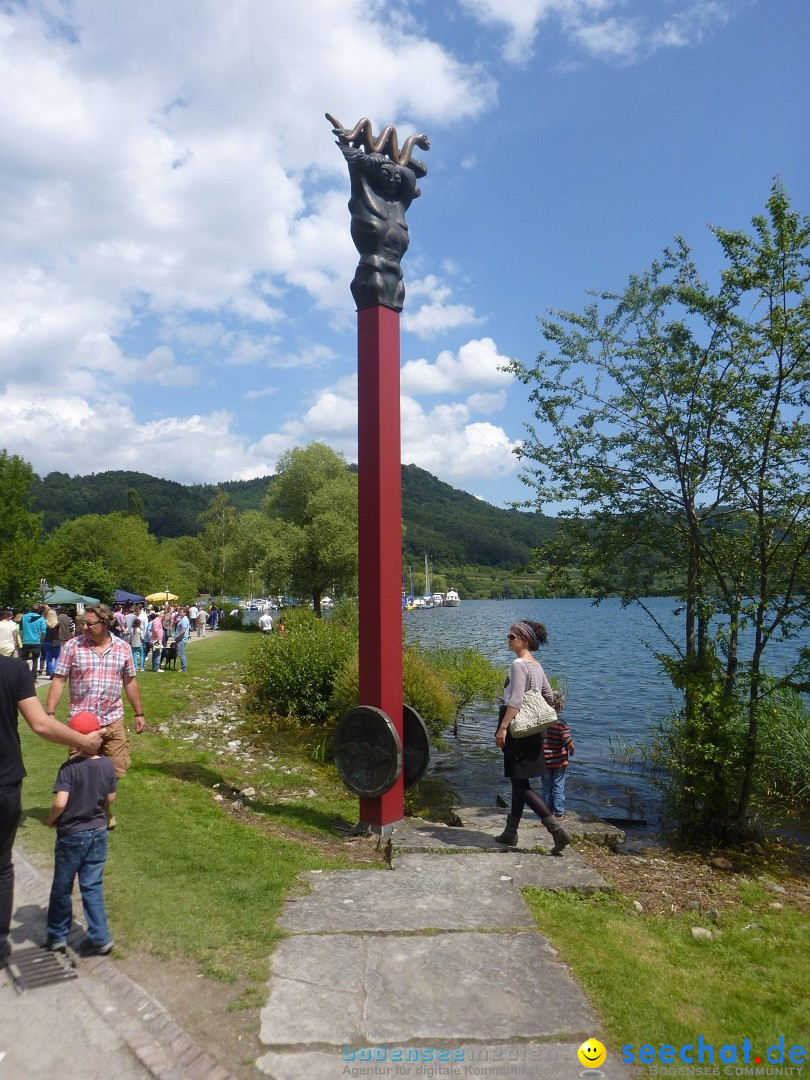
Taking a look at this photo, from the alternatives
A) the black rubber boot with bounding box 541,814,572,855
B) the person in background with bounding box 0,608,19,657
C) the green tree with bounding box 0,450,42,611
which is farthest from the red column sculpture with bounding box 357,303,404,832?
the green tree with bounding box 0,450,42,611

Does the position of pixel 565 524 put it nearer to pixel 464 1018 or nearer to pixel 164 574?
pixel 464 1018

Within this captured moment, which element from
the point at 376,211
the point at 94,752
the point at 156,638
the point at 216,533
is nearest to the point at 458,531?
the point at 216,533

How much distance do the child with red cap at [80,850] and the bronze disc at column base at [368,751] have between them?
10.1 feet

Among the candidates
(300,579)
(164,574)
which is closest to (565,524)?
(300,579)

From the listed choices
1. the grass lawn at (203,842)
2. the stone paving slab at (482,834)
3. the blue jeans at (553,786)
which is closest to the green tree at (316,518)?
the grass lawn at (203,842)

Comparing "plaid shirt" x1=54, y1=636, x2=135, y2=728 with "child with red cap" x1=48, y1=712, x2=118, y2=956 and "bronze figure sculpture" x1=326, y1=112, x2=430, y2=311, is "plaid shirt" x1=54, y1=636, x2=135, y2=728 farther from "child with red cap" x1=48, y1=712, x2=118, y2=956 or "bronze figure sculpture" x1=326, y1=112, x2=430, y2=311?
"bronze figure sculpture" x1=326, y1=112, x2=430, y2=311

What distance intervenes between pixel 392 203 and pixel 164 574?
179 ft

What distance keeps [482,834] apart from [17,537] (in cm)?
3017

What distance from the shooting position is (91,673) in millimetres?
5816

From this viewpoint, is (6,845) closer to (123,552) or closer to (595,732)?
(595,732)

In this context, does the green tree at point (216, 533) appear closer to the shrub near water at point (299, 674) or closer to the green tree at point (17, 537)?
the green tree at point (17, 537)

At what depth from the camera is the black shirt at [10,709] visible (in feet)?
12.8

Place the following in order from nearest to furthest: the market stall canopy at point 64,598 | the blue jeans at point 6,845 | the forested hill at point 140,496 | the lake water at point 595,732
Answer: the blue jeans at point 6,845
the lake water at point 595,732
the market stall canopy at point 64,598
the forested hill at point 140,496

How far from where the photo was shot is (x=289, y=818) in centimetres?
755
